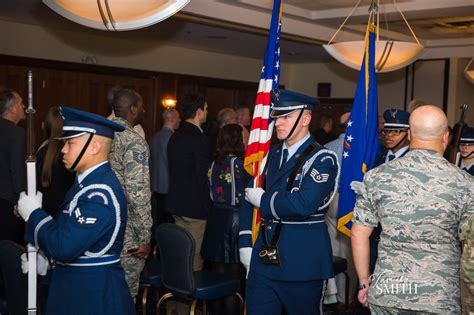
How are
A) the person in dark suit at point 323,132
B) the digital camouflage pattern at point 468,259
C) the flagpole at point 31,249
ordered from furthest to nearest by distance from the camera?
the person in dark suit at point 323,132 < the flagpole at point 31,249 < the digital camouflage pattern at point 468,259

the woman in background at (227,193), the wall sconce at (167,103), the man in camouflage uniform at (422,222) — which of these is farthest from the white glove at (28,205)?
the wall sconce at (167,103)

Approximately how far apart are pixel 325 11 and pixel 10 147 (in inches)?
176

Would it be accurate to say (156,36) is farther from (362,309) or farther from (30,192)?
(30,192)

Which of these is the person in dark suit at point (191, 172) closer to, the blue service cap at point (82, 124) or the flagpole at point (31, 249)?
the flagpole at point (31, 249)

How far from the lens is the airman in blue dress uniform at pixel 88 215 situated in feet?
7.97

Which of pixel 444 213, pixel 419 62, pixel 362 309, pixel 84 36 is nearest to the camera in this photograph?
pixel 444 213

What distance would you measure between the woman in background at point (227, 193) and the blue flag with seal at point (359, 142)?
101 centimetres

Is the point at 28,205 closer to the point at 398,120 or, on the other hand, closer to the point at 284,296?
the point at 284,296

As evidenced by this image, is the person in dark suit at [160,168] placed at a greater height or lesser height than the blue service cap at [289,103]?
lesser

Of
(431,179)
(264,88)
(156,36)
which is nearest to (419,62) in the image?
(156,36)

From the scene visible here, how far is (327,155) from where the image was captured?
3037 millimetres

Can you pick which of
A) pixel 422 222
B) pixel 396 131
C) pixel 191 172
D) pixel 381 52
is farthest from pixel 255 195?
pixel 381 52

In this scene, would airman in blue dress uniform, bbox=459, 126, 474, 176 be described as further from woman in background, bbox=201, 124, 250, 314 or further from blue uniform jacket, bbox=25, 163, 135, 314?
blue uniform jacket, bbox=25, 163, 135, 314

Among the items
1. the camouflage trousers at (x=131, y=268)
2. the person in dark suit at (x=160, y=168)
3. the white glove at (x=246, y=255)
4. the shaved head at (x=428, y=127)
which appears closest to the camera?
the shaved head at (x=428, y=127)
